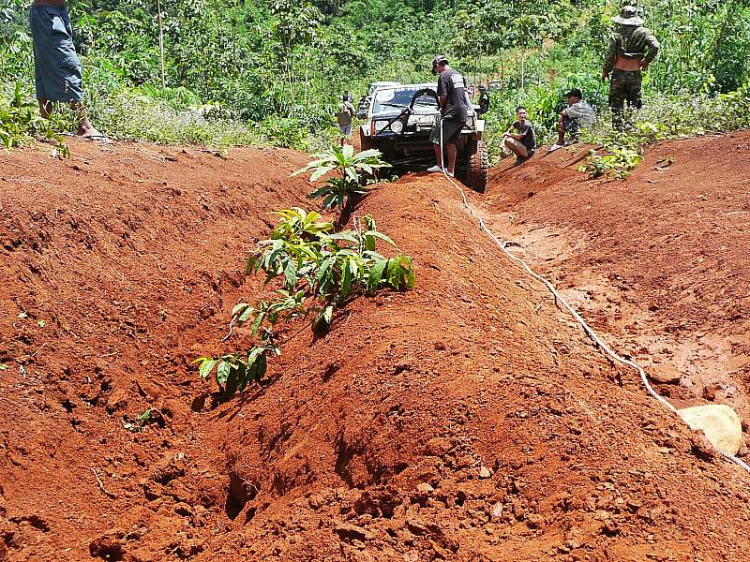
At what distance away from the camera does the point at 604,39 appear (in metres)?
17.1

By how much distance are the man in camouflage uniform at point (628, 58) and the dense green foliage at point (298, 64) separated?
0.56 meters

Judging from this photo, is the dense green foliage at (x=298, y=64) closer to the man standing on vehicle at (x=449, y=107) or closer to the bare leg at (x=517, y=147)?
the bare leg at (x=517, y=147)

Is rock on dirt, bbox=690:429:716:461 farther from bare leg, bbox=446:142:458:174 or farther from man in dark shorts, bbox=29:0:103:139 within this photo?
bare leg, bbox=446:142:458:174

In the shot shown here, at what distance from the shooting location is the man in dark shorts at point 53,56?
6.43 m

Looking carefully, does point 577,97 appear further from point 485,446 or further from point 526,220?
point 485,446

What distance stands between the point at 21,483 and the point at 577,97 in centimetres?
1051

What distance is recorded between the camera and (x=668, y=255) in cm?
514

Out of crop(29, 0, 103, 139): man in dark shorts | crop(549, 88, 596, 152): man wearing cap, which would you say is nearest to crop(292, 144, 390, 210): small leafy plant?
crop(29, 0, 103, 139): man in dark shorts

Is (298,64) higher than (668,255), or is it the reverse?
(298,64)

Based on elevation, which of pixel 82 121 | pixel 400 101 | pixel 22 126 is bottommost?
pixel 400 101

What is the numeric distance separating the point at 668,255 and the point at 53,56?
6.11 m

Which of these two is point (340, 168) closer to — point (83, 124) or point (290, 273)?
point (290, 273)

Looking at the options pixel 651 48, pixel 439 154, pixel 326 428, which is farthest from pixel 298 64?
pixel 326 428

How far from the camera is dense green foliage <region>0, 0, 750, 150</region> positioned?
A: 10568mm
